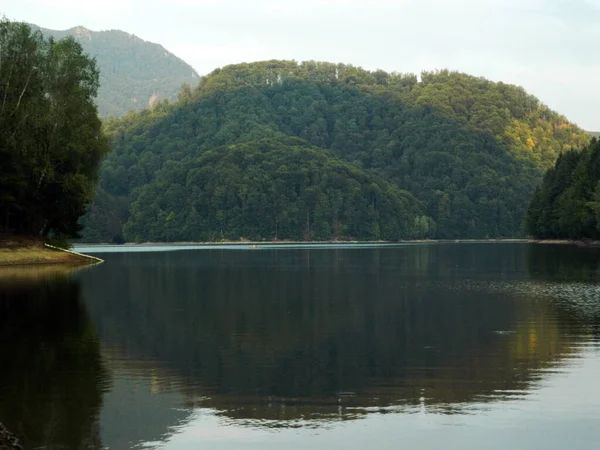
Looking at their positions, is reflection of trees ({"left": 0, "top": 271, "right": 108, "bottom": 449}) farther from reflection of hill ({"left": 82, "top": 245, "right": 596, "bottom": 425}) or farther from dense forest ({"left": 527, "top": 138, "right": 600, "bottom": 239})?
dense forest ({"left": 527, "top": 138, "right": 600, "bottom": 239})

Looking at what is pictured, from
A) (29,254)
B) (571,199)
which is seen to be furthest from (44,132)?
(571,199)

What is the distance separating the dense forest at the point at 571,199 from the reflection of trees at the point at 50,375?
11765cm

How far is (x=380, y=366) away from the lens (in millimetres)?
24453

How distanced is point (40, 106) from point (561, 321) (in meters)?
62.3

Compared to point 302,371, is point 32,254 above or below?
above

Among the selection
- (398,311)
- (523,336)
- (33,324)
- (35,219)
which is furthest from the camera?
(35,219)

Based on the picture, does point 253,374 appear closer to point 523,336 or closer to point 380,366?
point 380,366

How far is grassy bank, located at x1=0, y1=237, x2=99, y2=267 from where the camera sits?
86375 mm

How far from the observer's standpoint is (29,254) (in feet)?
294

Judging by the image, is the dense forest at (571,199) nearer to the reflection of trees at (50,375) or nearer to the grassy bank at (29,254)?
the grassy bank at (29,254)

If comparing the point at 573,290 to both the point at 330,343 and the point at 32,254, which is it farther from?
the point at 32,254

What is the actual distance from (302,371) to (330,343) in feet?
20.3

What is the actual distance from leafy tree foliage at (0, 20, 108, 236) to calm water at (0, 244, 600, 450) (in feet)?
121

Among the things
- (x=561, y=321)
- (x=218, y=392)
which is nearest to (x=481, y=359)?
(x=218, y=392)
